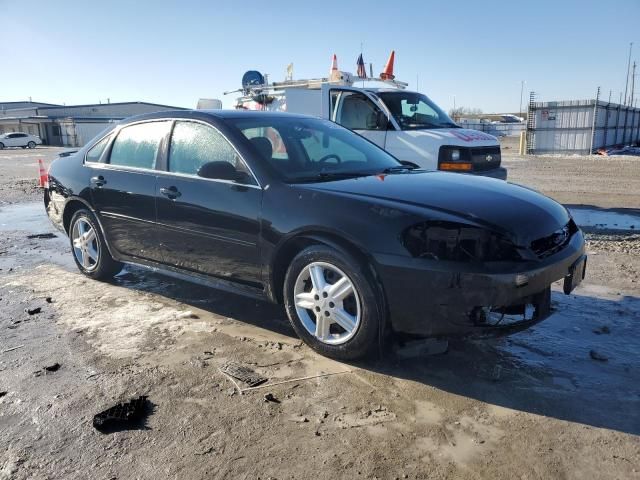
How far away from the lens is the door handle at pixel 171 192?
4.32 metres

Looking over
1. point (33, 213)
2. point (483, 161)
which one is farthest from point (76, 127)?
point (483, 161)

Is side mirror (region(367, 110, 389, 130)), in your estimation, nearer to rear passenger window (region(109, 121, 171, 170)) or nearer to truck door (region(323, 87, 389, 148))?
truck door (region(323, 87, 389, 148))

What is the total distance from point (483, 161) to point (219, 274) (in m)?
5.44

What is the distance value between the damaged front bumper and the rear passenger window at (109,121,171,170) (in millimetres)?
2505

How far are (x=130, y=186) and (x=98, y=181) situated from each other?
22.5 inches

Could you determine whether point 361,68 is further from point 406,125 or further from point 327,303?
point 327,303

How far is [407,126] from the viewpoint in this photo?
862 cm

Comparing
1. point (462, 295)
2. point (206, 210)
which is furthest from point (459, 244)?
point (206, 210)

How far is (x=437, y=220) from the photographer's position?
10.2 ft

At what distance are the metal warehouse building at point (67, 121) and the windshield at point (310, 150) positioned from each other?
131ft

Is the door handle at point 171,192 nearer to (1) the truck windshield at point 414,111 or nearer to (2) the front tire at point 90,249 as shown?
(2) the front tire at point 90,249

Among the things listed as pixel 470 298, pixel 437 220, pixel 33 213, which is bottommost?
pixel 33 213

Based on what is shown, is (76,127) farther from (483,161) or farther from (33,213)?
(483,161)

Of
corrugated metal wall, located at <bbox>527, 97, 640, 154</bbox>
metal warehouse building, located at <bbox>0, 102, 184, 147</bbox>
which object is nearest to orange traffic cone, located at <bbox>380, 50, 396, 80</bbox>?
corrugated metal wall, located at <bbox>527, 97, 640, 154</bbox>
